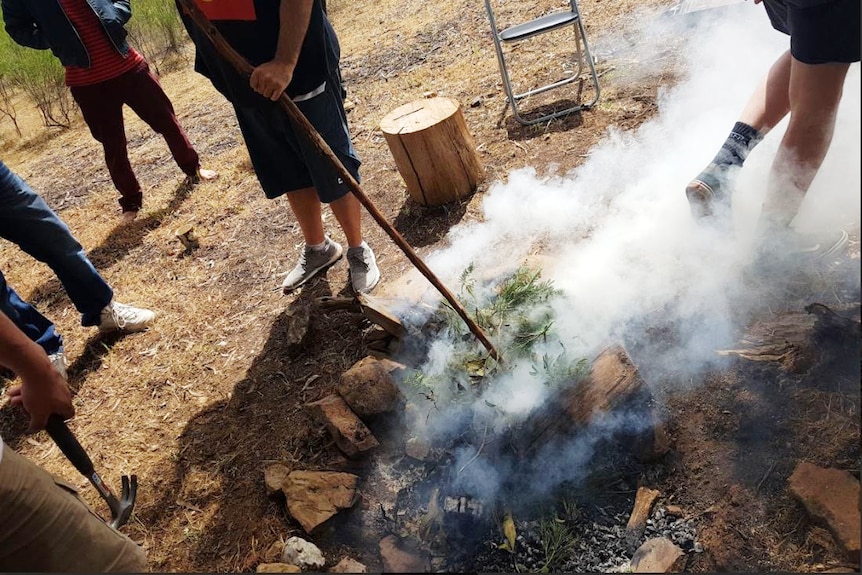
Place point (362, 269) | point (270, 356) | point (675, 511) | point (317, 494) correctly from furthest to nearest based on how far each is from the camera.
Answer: point (362, 269) → point (270, 356) → point (317, 494) → point (675, 511)

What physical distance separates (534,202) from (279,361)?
6.26 feet

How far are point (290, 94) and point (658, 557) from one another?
2.58 m

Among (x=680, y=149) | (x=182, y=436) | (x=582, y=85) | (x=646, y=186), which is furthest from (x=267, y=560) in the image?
(x=582, y=85)

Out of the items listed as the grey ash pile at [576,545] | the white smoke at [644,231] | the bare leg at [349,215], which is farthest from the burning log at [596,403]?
the bare leg at [349,215]

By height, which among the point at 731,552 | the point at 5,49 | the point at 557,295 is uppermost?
the point at 5,49

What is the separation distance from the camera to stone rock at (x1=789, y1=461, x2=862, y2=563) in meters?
1.77

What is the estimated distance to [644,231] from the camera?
3166mm

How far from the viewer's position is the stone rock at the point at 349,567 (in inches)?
83.1

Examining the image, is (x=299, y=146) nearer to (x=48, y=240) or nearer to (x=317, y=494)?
(x=48, y=240)

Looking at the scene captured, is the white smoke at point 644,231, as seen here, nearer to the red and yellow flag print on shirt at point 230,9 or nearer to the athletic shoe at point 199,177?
the red and yellow flag print on shirt at point 230,9

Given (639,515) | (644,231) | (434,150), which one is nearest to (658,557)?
(639,515)

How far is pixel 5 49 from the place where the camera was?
9227 mm

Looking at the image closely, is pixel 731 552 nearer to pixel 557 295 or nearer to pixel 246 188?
pixel 557 295

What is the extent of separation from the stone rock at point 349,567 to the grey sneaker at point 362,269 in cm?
172
